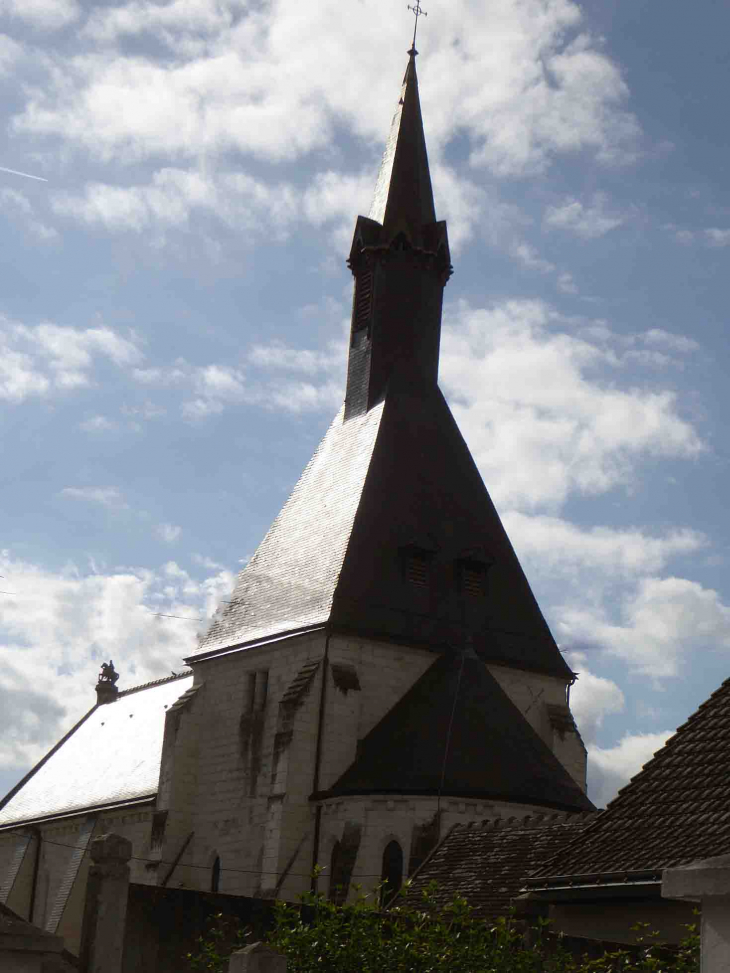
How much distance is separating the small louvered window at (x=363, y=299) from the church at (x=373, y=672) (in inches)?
2.7

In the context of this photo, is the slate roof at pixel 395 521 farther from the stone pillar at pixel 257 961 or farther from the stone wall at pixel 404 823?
the stone pillar at pixel 257 961

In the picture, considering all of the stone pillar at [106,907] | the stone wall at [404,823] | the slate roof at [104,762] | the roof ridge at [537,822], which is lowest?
the stone pillar at [106,907]

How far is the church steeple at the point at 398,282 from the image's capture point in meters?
40.0

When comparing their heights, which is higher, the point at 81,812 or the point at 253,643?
the point at 253,643

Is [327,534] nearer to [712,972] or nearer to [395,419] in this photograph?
[395,419]

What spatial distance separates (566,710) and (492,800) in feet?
21.7

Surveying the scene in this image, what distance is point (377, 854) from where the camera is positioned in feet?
102

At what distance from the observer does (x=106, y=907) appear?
19.7 meters

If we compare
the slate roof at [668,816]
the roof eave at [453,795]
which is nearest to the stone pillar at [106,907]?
Result: the slate roof at [668,816]

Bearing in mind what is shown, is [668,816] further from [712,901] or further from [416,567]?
[416,567]

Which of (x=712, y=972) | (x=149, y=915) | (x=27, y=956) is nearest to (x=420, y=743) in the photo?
(x=149, y=915)

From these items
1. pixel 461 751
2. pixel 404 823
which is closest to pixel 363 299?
pixel 461 751

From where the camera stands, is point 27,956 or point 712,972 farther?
point 27,956

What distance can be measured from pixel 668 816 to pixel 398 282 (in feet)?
90.8
